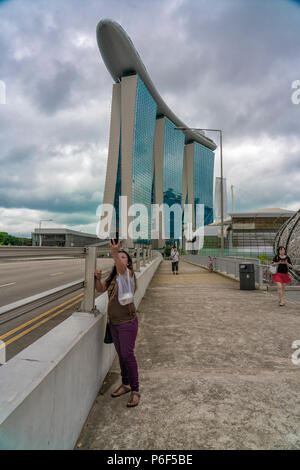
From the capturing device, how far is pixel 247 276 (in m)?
11.4

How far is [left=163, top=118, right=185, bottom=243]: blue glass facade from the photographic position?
383ft

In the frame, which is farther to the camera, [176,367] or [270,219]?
[270,219]

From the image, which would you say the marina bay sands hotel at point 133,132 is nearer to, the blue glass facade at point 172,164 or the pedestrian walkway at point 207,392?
the blue glass facade at point 172,164

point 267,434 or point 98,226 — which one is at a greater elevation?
point 98,226

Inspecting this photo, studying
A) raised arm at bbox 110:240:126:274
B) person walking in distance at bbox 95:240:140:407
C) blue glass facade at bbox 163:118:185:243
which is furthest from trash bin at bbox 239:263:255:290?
blue glass facade at bbox 163:118:185:243

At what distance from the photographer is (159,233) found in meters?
122

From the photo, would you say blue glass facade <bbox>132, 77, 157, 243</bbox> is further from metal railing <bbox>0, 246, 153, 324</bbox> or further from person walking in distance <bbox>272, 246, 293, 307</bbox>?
metal railing <bbox>0, 246, 153, 324</bbox>

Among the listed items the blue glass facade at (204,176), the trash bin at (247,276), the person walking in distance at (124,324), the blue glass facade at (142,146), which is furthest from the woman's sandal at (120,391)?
the blue glass facade at (204,176)

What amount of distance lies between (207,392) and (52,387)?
6.87ft
